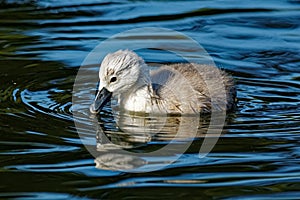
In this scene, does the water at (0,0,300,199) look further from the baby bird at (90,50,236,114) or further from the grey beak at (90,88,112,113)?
the baby bird at (90,50,236,114)

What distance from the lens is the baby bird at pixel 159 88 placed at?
8.50 metres

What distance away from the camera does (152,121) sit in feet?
27.8

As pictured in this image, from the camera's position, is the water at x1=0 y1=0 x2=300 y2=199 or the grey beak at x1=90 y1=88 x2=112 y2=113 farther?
the grey beak at x1=90 y1=88 x2=112 y2=113

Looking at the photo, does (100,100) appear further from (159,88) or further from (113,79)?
(159,88)

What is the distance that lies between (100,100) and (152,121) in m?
0.56

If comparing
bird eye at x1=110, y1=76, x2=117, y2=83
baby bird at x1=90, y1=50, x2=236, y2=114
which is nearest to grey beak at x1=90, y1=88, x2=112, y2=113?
baby bird at x1=90, y1=50, x2=236, y2=114

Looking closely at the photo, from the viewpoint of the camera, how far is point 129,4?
518 inches

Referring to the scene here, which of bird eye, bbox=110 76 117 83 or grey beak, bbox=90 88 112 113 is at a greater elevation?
bird eye, bbox=110 76 117 83

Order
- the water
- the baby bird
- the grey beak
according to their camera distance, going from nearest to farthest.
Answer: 1. the water
2. the grey beak
3. the baby bird

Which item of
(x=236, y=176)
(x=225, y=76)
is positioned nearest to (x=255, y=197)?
(x=236, y=176)

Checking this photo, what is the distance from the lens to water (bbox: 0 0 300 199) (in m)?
6.52

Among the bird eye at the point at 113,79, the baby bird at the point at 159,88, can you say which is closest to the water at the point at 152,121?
the baby bird at the point at 159,88

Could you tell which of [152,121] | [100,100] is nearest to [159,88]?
[152,121]

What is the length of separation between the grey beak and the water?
0.13 metres
